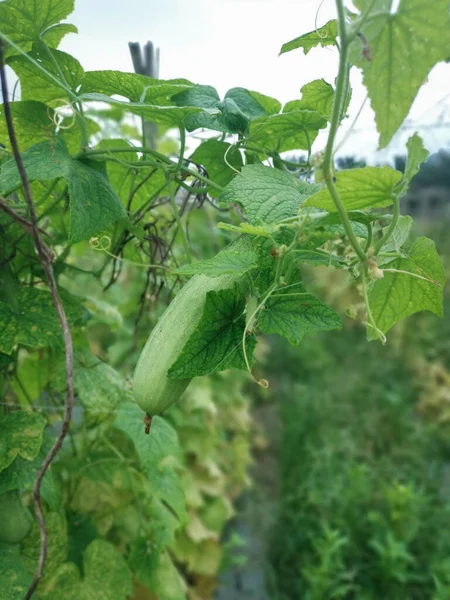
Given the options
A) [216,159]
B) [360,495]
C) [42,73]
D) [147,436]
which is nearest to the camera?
[42,73]

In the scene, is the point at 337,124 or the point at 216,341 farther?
the point at 216,341

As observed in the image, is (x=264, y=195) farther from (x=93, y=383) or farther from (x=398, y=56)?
(x=93, y=383)

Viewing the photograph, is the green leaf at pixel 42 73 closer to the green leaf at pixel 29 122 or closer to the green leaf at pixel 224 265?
the green leaf at pixel 29 122

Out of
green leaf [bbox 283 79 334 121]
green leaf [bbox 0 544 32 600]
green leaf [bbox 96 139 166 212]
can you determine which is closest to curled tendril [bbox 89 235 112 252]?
green leaf [bbox 96 139 166 212]

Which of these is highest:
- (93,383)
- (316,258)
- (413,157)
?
(413,157)

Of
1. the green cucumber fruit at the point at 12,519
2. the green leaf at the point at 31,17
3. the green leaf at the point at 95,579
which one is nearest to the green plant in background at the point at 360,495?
the green leaf at the point at 95,579

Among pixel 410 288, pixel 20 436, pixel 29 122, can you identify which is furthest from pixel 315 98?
pixel 20 436

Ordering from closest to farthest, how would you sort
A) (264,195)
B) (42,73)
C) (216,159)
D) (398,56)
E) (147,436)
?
(398,56) < (264,195) < (42,73) < (216,159) < (147,436)

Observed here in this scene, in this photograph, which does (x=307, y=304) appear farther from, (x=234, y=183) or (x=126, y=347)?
(x=126, y=347)

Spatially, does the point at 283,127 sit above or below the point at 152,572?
above
